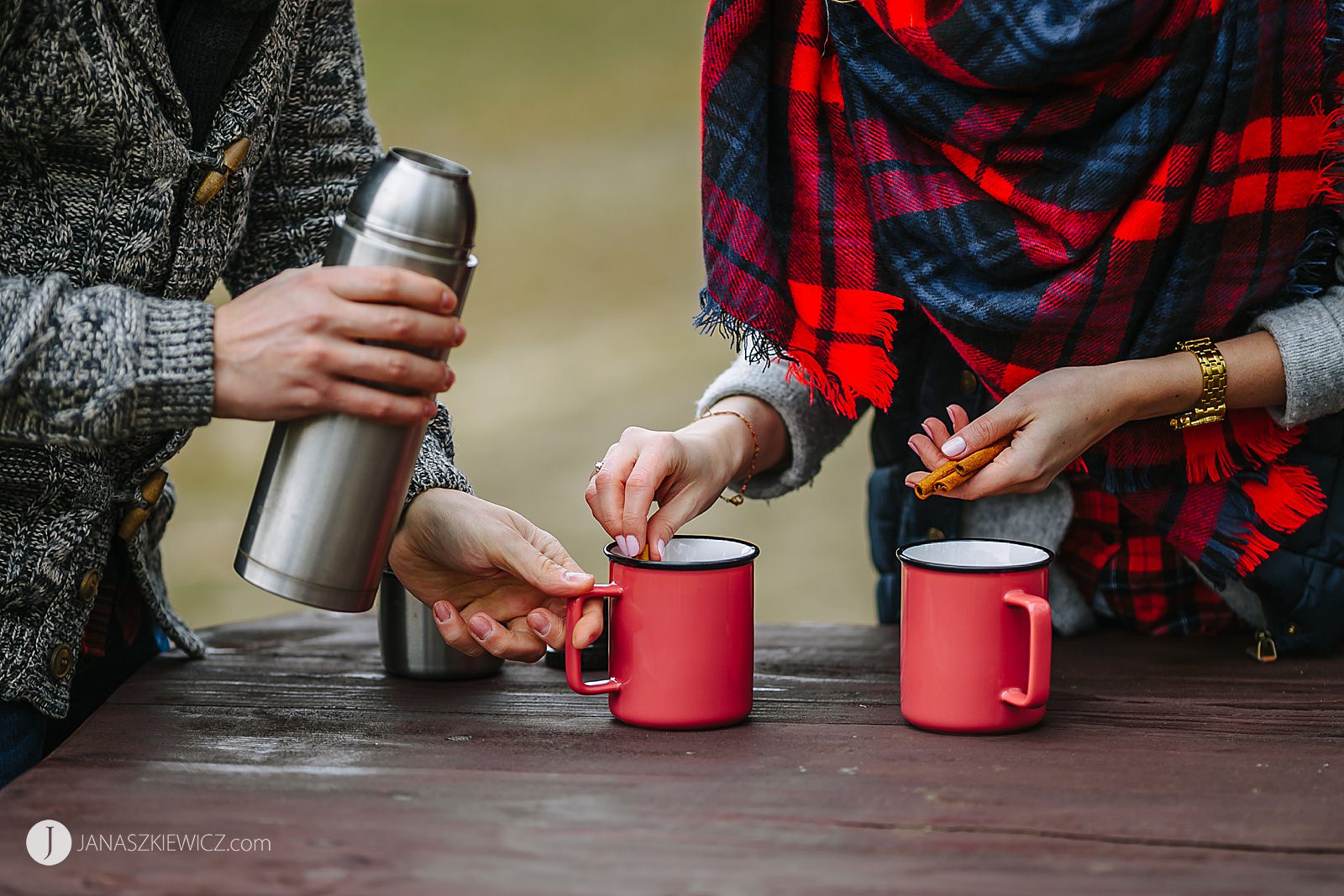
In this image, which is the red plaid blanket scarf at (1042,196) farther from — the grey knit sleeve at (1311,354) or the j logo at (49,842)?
the j logo at (49,842)

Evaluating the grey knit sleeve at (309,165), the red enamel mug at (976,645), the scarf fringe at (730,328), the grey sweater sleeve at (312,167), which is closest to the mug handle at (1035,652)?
the red enamel mug at (976,645)

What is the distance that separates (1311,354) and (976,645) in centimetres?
43

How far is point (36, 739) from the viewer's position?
100 cm

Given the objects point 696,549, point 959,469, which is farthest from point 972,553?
point 696,549

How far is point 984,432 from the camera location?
1038 millimetres

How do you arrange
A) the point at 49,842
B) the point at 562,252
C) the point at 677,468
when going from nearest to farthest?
the point at 49,842 → the point at 677,468 → the point at 562,252

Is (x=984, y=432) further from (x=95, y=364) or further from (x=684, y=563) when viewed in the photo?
(x=95, y=364)

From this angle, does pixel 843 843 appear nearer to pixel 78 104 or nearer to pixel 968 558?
pixel 968 558

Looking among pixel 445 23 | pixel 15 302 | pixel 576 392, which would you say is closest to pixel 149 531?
pixel 15 302

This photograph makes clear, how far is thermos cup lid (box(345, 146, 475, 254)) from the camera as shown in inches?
30.2

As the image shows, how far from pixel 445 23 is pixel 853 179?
15.6 ft

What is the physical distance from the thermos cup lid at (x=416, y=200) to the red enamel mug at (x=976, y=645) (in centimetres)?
41

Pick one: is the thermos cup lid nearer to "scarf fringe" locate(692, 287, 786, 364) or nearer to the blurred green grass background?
"scarf fringe" locate(692, 287, 786, 364)

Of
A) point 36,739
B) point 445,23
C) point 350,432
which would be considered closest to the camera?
point 350,432
